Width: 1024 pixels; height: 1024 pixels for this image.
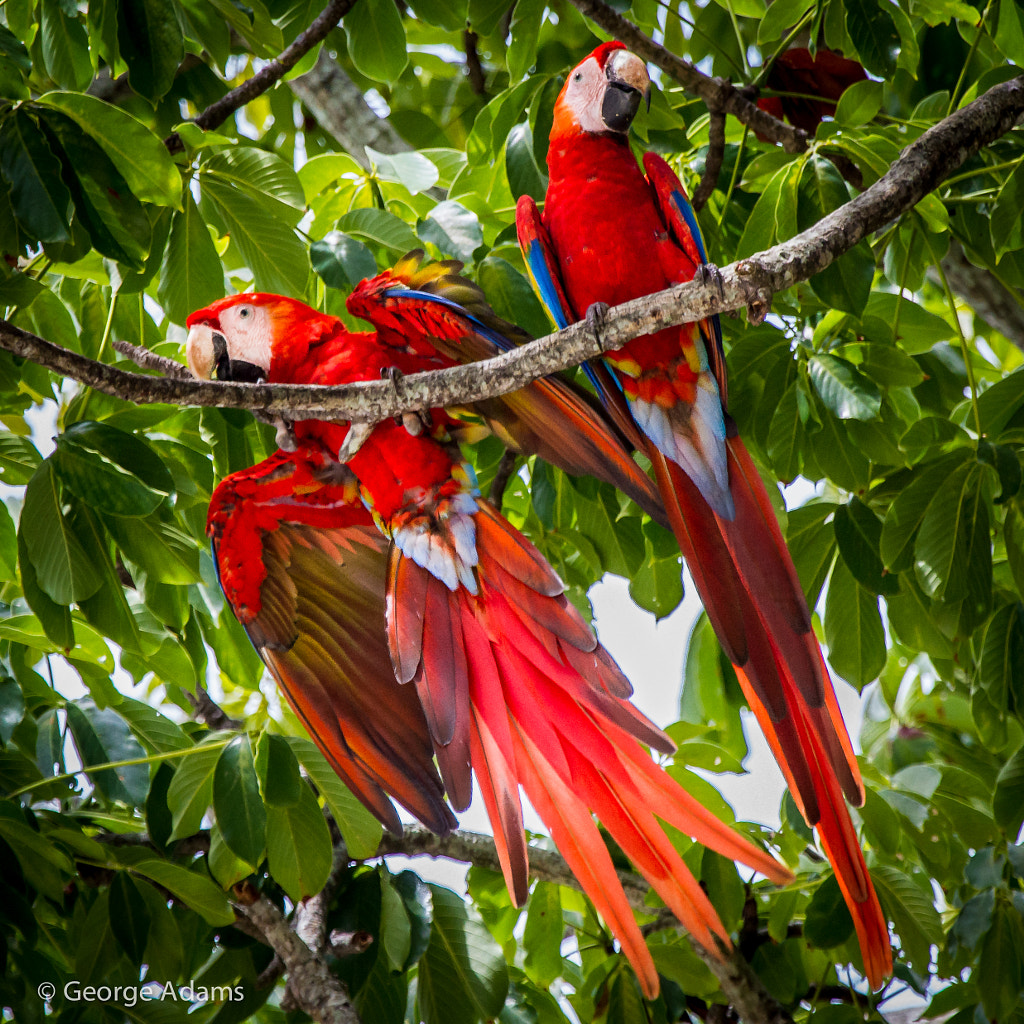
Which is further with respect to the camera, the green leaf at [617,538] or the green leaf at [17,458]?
the green leaf at [617,538]

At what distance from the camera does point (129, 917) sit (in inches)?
58.1

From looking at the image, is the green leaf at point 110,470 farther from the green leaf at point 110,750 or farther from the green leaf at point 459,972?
the green leaf at point 459,972

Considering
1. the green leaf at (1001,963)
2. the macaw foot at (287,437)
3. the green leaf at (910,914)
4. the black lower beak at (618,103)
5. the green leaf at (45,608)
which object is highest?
the black lower beak at (618,103)

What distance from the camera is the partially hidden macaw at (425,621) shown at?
104 cm

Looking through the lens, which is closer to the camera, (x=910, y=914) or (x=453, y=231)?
(x=453, y=231)

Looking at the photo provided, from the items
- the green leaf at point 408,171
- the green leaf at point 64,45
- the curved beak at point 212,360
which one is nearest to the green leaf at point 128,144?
the curved beak at point 212,360

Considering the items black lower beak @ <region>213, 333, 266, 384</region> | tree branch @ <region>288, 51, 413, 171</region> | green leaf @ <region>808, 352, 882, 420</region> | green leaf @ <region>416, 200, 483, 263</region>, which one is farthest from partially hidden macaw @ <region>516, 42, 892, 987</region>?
tree branch @ <region>288, 51, 413, 171</region>

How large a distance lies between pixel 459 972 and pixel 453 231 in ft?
3.89

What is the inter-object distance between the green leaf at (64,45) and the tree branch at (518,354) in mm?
744

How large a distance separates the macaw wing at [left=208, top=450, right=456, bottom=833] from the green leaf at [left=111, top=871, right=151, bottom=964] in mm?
546

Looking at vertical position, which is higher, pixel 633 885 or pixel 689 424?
pixel 689 424

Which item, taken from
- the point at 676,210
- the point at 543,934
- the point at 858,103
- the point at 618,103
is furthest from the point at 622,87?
the point at 543,934

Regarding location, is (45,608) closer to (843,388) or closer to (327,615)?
(327,615)

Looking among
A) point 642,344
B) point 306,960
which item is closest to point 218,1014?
point 306,960
